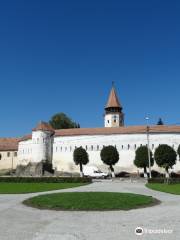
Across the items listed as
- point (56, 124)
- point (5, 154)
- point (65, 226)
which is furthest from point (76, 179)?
point (56, 124)

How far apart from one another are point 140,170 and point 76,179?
1333 inches

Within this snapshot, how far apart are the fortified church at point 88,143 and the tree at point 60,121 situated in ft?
63.6

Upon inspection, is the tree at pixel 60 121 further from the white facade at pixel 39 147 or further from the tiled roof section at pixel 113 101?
the white facade at pixel 39 147

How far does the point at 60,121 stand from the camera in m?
116

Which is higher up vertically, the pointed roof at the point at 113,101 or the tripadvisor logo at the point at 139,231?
the pointed roof at the point at 113,101

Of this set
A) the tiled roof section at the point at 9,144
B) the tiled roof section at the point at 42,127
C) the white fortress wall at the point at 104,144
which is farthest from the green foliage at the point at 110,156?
the tiled roof section at the point at 9,144

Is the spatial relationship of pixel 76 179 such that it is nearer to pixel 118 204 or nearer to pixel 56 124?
pixel 118 204

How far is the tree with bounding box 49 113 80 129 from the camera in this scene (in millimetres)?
114875

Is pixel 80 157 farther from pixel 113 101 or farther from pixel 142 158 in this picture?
pixel 113 101

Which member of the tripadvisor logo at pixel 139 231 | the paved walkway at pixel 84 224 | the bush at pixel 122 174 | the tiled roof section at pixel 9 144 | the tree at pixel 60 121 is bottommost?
the bush at pixel 122 174

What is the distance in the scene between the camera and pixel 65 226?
514 inches

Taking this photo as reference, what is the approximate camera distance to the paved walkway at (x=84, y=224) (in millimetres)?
11273

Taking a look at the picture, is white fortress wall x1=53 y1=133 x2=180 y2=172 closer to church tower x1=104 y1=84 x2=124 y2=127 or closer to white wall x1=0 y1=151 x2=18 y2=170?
white wall x1=0 y1=151 x2=18 y2=170

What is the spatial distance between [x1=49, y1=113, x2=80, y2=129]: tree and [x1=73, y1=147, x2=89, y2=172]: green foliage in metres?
34.8
